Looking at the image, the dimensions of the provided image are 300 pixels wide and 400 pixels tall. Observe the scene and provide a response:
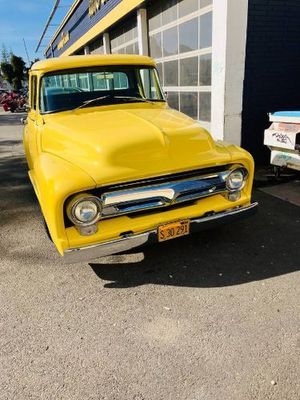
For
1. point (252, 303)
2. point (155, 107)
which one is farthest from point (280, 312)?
point (155, 107)

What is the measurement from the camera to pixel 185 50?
28.1ft

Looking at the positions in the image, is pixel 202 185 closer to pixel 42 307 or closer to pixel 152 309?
pixel 152 309

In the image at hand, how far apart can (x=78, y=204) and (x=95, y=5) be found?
1545 centimetres

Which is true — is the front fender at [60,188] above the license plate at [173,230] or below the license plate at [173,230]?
above

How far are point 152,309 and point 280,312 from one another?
1047mm

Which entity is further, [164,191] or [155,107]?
[155,107]

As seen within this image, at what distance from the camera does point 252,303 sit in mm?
3160

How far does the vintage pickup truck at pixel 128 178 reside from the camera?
311 cm

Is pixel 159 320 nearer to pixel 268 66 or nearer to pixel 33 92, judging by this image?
pixel 33 92

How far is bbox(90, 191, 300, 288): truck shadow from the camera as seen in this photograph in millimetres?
3586

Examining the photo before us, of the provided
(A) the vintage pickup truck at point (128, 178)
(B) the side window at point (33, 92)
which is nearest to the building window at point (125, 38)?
(B) the side window at point (33, 92)

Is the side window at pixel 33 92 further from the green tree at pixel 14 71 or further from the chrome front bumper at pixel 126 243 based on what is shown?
the green tree at pixel 14 71

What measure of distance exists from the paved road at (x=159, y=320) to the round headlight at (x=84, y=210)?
0.74 metres

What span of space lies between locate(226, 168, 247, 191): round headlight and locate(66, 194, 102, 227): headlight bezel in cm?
136
